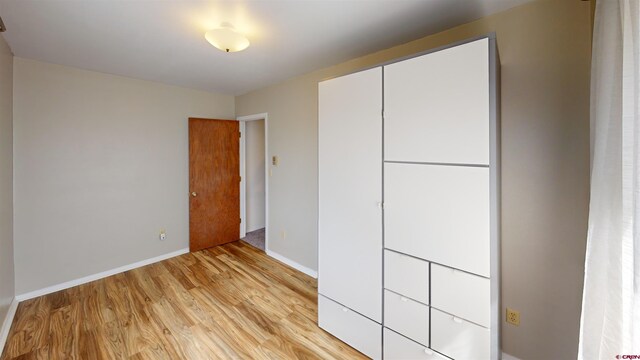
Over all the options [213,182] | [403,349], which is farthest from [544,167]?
[213,182]

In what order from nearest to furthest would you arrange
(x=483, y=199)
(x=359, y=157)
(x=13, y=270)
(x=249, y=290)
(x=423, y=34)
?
1. (x=483, y=199)
2. (x=359, y=157)
3. (x=423, y=34)
4. (x=13, y=270)
5. (x=249, y=290)

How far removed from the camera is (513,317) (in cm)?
179

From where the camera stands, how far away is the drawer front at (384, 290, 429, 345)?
165cm

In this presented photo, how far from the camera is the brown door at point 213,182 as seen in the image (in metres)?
3.90

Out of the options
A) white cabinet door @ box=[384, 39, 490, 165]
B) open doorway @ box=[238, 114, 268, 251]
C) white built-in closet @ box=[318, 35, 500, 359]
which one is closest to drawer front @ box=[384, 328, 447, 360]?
white built-in closet @ box=[318, 35, 500, 359]

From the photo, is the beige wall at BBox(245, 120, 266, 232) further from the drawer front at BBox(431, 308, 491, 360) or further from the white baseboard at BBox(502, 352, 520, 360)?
the white baseboard at BBox(502, 352, 520, 360)

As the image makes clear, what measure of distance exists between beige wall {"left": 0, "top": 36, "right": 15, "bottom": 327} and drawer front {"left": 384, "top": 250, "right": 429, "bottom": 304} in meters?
3.14

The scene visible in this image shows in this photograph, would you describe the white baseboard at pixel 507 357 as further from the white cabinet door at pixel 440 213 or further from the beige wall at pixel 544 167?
the white cabinet door at pixel 440 213

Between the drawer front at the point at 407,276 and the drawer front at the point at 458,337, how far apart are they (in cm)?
13

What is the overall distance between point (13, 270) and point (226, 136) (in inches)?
109

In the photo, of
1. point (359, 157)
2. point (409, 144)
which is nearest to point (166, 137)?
point (359, 157)

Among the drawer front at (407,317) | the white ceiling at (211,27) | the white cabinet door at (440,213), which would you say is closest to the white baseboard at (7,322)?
the white ceiling at (211,27)

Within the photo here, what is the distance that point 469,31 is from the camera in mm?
1934

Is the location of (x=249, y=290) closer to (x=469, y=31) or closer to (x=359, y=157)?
(x=359, y=157)
